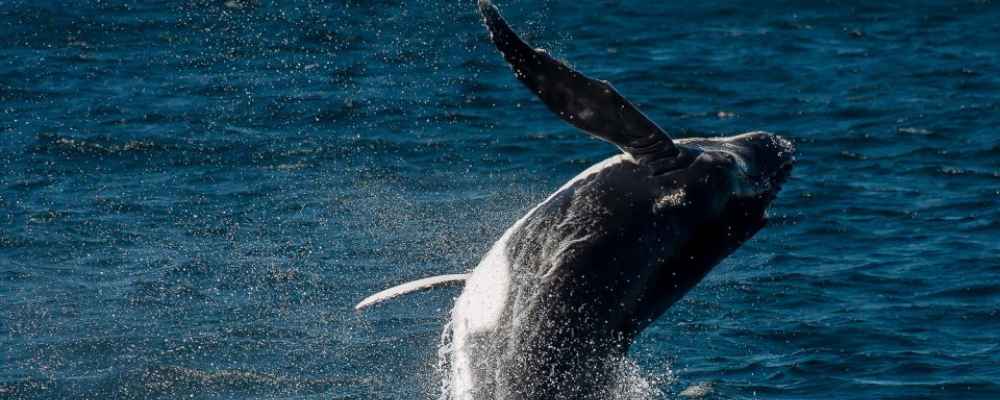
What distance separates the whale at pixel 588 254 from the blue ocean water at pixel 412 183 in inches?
166

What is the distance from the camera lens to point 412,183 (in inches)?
990

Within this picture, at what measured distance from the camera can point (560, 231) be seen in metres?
13.0

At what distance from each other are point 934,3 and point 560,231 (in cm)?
2792

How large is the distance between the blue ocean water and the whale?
4226 mm

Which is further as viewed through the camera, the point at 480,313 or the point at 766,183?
the point at 766,183

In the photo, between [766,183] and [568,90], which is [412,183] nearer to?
[766,183]

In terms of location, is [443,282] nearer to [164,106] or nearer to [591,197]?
[591,197]

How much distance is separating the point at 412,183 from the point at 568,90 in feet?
41.7

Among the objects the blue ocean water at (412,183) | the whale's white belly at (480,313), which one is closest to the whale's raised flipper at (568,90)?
the whale's white belly at (480,313)

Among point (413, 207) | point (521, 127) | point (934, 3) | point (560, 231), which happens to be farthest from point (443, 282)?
point (934, 3)

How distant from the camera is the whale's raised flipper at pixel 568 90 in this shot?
41.0ft

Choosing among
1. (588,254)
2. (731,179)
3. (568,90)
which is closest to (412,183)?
(731,179)

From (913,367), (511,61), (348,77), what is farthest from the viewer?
(348,77)

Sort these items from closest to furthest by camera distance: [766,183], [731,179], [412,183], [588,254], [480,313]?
[588,254]
[480,313]
[731,179]
[766,183]
[412,183]
